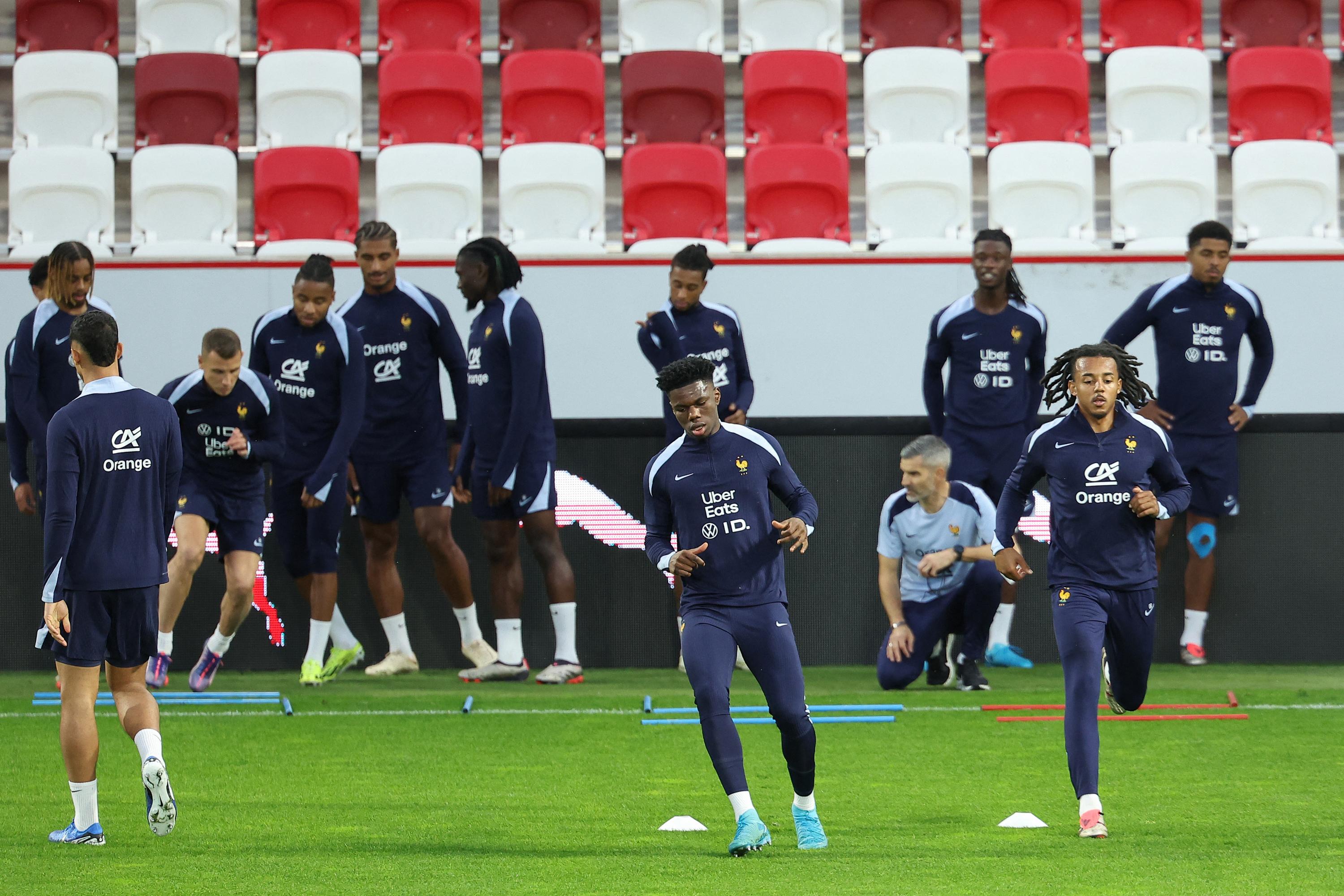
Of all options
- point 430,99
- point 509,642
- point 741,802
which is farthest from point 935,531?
point 430,99

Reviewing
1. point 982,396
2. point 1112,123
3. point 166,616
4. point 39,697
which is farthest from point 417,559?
point 1112,123

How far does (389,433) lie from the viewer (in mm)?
8961

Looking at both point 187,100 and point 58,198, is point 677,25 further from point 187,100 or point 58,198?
point 58,198

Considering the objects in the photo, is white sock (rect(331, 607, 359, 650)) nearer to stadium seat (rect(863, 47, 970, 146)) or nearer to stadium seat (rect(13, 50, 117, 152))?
stadium seat (rect(13, 50, 117, 152))

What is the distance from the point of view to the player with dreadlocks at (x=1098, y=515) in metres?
5.48

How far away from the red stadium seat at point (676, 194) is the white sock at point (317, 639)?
456cm

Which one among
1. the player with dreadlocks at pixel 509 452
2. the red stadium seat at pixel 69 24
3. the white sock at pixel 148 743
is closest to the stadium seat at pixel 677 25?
the red stadium seat at pixel 69 24

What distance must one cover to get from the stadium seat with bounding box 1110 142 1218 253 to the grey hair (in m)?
4.47

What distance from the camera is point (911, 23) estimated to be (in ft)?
44.2

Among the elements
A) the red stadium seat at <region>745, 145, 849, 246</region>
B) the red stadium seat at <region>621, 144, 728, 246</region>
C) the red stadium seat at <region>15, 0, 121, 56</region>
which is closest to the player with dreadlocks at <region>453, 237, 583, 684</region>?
the red stadium seat at <region>621, 144, 728, 246</region>

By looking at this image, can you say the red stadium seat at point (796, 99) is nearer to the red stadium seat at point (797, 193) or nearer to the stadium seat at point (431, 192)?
the red stadium seat at point (797, 193)

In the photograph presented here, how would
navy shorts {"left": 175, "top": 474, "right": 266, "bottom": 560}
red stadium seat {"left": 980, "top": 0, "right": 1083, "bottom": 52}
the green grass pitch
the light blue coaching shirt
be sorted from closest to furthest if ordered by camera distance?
the green grass pitch < navy shorts {"left": 175, "top": 474, "right": 266, "bottom": 560} < the light blue coaching shirt < red stadium seat {"left": 980, "top": 0, "right": 1083, "bottom": 52}

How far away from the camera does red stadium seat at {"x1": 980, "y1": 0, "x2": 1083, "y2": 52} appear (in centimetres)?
1325

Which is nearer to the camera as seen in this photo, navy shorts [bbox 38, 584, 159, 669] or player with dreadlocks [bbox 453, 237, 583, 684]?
navy shorts [bbox 38, 584, 159, 669]
